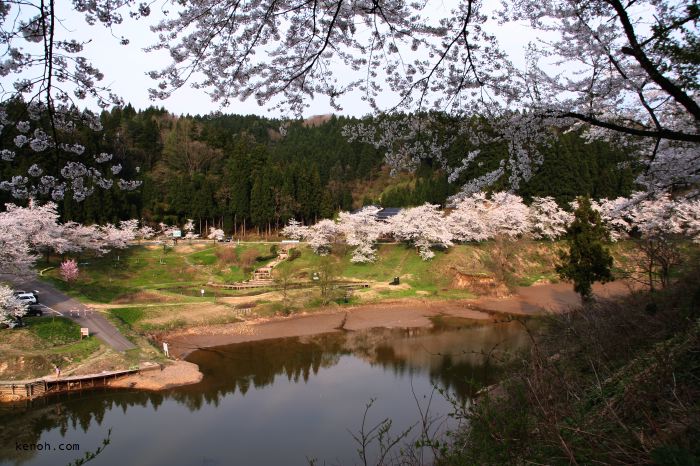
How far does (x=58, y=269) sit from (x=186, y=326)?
11999 mm

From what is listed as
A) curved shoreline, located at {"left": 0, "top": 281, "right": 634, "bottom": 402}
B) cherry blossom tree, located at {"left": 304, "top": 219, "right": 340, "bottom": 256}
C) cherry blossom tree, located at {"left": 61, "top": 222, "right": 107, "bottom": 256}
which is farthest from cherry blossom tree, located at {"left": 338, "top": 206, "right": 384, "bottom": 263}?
cherry blossom tree, located at {"left": 61, "top": 222, "right": 107, "bottom": 256}

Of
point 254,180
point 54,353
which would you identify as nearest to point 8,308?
point 54,353

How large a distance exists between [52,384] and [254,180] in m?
24.9

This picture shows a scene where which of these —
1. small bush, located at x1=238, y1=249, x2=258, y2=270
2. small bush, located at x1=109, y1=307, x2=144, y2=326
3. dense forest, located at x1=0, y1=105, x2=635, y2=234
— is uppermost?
dense forest, located at x1=0, y1=105, x2=635, y2=234

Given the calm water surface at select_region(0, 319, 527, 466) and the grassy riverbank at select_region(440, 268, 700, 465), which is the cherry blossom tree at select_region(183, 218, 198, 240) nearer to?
the calm water surface at select_region(0, 319, 527, 466)

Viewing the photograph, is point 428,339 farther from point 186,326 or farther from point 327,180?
point 327,180

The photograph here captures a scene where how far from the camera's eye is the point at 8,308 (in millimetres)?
14859

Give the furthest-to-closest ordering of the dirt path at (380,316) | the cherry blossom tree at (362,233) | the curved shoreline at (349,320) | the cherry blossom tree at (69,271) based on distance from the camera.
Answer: the cherry blossom tree at (362,233) < the cherry blossom tree at (69,271) < the dirt path at (380,316) < the curved shoreline at (349,320)

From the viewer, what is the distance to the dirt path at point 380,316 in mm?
17734

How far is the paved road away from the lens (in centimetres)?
1573

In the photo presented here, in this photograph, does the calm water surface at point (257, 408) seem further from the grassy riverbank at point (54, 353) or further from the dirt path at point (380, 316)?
the dirt path at point (380, 316)

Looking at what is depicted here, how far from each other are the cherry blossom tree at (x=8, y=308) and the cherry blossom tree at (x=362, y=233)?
17930 millimetres

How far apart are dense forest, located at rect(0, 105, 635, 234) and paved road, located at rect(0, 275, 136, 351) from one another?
802cm

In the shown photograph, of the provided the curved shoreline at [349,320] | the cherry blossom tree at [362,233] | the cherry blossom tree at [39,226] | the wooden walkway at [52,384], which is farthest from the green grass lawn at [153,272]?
the wooden walkway at [52,384]
